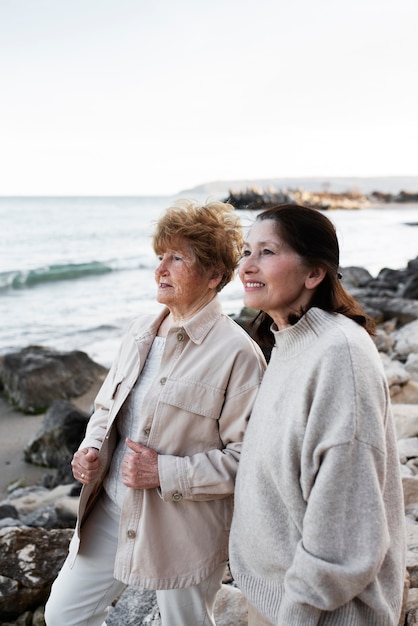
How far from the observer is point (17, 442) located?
21.8 feet

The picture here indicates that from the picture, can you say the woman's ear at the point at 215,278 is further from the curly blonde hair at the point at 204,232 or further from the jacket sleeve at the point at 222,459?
the jacket sleeve at the point at 222,459

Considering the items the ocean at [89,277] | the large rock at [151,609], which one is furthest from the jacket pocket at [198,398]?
the large rock at [151,609]

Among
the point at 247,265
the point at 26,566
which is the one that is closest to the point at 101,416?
the point at 247,265

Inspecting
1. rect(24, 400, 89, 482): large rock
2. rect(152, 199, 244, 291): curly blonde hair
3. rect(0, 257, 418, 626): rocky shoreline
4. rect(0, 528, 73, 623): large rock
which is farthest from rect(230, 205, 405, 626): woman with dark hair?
rect(24, 400, 89, 482): large rock

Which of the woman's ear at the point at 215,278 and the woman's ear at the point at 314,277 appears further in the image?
the woman's ear at the point at 215,278

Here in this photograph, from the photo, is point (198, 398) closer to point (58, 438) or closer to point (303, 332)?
point (303, 332)

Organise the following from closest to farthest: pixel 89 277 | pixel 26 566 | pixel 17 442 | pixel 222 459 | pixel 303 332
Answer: pixel 303 332 < pixel 222 459 < pixel 26 566 < pixel 17 442 < pixel 89 277

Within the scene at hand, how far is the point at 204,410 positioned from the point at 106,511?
0.62 metres

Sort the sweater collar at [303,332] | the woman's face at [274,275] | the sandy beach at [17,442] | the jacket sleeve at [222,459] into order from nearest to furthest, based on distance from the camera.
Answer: the sweater collar at [303,332]
the woman's face at [274,275]
the jacket sleeve at [222,459]
the sandy beach at [17,442]

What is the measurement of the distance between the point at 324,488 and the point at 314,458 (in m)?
0.08

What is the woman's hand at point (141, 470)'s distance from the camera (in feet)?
6.73

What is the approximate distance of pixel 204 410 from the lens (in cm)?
212

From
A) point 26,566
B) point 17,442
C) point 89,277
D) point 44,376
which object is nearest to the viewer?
point 26,566

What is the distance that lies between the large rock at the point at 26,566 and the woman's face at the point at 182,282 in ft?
5.70
